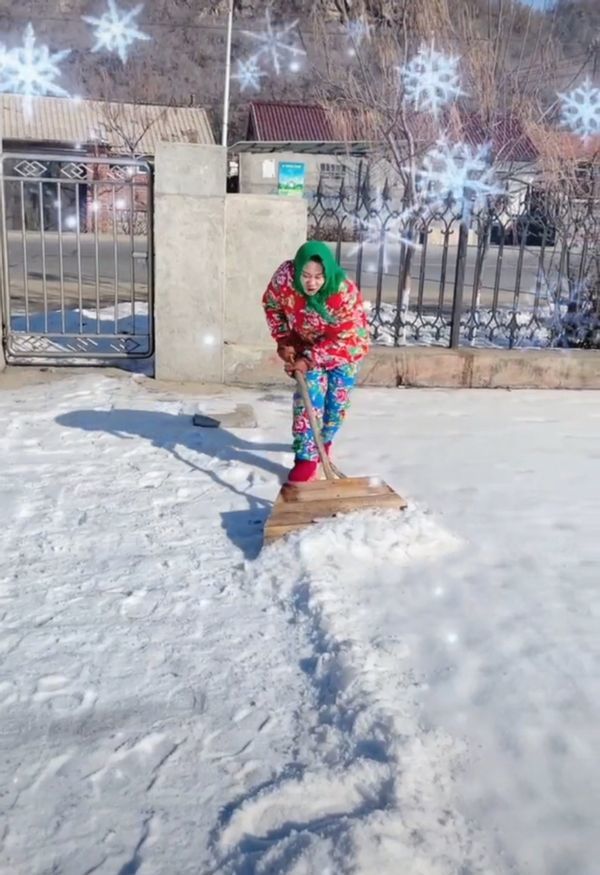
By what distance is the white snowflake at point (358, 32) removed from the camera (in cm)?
957

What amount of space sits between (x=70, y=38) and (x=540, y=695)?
49588mm

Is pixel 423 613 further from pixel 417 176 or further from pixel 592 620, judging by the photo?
pixel 417 176

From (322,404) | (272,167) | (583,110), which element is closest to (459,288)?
(322,404)

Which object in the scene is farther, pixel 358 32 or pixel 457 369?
pixel 358 32

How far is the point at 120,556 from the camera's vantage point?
143 inches

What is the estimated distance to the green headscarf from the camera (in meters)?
3.94

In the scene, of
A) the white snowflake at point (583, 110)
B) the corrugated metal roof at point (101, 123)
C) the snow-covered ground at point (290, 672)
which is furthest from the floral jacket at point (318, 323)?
the corrugated metal roof at point (101, 123)

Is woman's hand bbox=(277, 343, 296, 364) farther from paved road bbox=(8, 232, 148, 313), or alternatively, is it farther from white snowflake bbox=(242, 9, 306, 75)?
white snowflake bbox=(242, 9, 306, 75)

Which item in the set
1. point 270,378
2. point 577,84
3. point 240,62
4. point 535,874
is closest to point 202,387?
point 270,378

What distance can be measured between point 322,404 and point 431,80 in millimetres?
6762

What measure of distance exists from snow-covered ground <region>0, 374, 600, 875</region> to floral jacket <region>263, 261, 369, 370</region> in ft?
2.56

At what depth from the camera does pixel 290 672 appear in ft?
9.20

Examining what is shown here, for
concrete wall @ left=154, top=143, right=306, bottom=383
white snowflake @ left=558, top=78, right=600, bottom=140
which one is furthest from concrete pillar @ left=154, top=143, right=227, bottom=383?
white snowflake @ left=558, top=78, right=600, bottom=140

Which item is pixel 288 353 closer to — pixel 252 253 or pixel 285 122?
pixel 252 253
